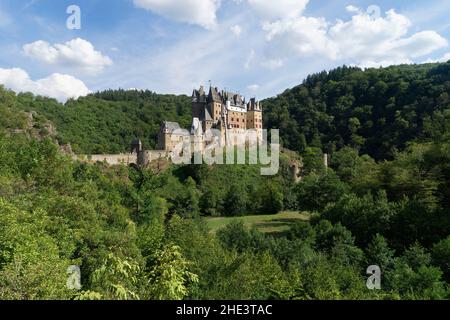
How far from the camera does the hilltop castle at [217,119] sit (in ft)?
254

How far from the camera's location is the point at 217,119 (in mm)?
88688

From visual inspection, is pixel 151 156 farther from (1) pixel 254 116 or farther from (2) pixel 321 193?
(1) pixel 254 116

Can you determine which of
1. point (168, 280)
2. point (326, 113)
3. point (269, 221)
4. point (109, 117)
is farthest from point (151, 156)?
point (326, 113)

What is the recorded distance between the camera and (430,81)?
9969 centimetres

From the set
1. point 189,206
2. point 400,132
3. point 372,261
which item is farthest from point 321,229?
point 400,132

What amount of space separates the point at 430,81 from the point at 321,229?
83.0 m

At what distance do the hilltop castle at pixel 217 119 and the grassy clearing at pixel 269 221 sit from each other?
23721 mm

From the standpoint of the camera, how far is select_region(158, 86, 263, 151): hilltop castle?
77.4 m

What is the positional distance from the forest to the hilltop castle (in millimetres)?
10483

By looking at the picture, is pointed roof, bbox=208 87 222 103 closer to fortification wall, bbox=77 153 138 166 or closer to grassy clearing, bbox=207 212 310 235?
fortification wall, bbox=77 153 138 166

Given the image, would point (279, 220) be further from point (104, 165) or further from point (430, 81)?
point (430, 81)

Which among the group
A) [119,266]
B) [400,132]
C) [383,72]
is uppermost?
[383,72]

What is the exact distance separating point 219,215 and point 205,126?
30.4 metres

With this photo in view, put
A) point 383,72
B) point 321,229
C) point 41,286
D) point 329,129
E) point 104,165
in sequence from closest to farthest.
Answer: point 41,286 < point 321,229 < point 104,165 < point 329,129 < point 383,72
